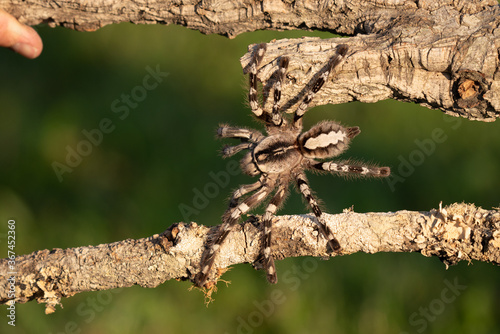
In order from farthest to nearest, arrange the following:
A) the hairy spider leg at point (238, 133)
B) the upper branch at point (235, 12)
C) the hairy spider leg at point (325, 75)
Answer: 1. the hairy spider leg at point (238, 133)
2. the upper branch at point (235, 12)
3. the hairy spider leg at point (325, 75)

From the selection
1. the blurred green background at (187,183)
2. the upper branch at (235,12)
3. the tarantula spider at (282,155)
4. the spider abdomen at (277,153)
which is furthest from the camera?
the blurred green background at (187,183)

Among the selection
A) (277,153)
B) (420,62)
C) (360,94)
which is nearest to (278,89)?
(360,94)

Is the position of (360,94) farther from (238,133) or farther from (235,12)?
(238,133)

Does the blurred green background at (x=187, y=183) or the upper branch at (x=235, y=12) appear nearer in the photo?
the upper branch at (x=235, y=12)

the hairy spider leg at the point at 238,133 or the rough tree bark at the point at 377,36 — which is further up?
the rough tree bark at the point at 377,36

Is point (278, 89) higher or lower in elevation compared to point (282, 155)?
higher

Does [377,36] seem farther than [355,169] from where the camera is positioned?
No

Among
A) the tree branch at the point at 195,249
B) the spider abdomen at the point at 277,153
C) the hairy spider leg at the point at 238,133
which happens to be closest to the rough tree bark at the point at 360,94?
the tree branch at the point at 195,249

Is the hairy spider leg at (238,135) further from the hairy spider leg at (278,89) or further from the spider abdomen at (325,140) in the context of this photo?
the spider abdomen at (325,140)
